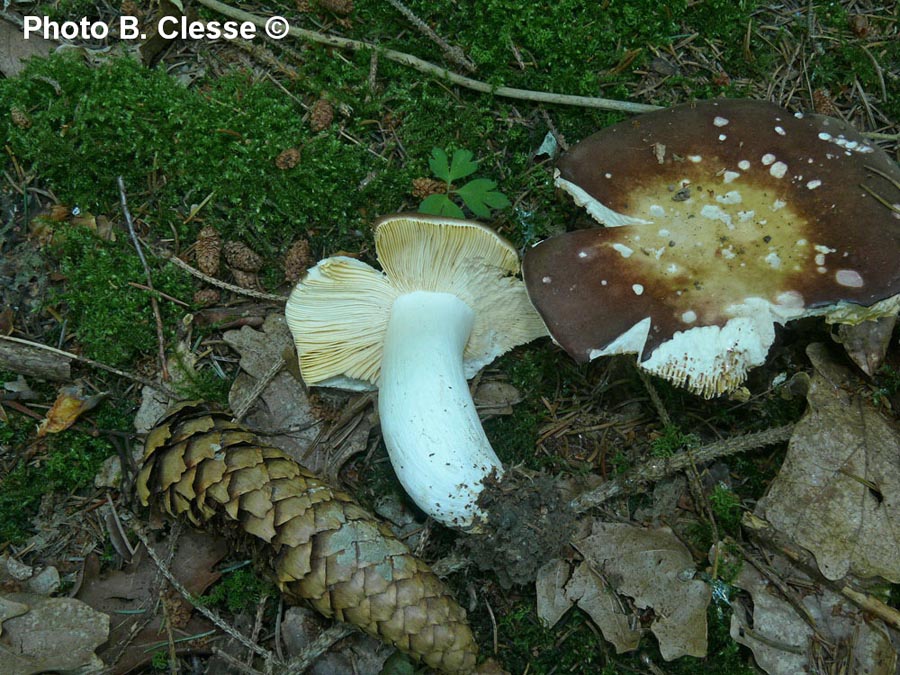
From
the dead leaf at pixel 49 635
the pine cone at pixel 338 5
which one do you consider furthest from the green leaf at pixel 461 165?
the dead leaf at pixel 49 635

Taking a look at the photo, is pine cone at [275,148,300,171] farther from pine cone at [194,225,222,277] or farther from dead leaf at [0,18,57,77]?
dead leaf at [0,18,57,77]

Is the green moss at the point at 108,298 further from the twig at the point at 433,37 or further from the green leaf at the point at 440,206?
the twig at the point at 433,37

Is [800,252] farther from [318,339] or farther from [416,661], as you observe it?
[416,661]

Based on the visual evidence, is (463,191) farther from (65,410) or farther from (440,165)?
(65,410)

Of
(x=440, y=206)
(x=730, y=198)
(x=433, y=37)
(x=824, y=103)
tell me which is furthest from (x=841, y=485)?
(x=433, y=37)

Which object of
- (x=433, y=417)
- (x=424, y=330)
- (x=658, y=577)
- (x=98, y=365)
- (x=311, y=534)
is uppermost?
(x=424, y=330)

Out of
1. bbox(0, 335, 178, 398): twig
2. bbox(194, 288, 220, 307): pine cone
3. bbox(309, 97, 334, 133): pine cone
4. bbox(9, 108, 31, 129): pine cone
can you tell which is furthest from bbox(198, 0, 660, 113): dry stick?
bbox(0, 335, 178, 398): twig
